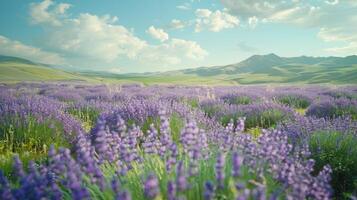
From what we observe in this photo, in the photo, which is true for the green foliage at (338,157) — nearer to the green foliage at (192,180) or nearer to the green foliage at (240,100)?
the green foliage at (192,180)

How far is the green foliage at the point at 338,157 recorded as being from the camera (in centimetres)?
382

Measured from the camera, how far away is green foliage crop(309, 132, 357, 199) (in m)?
3.82

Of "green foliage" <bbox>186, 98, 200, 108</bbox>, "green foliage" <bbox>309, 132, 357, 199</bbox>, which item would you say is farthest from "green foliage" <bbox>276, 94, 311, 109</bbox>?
"green foliage" <bbox>309, 132, 357, 199</bbox>

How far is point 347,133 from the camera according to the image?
4.61 metres

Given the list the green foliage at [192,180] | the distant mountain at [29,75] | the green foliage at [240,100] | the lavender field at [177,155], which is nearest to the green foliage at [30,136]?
the lavender field at [177,155]

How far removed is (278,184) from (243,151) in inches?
17.1

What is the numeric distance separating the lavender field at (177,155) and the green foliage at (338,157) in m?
0.01

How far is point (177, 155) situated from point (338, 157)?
2.05m

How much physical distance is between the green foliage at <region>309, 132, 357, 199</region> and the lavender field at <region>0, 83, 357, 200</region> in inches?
0.5

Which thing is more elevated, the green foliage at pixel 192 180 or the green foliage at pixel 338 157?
the green foliage at pixel 192 180

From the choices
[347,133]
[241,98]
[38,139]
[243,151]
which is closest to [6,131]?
[38,139]

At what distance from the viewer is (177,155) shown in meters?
3.28

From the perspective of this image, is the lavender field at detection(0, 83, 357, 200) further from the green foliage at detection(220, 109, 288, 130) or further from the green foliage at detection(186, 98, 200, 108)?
the green foliage at detection(186, 98, 200, 108)

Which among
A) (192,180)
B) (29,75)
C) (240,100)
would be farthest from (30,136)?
(29,75)
